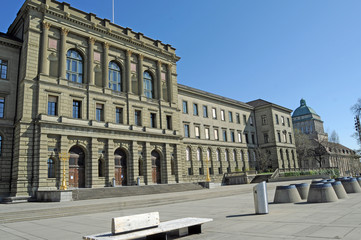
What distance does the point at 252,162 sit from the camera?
62625 mm

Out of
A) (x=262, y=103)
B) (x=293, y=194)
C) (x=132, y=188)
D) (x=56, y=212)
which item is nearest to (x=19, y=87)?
(x=132, y=188)

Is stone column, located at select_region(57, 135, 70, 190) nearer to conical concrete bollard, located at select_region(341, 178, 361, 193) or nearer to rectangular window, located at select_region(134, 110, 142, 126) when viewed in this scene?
rectangular window, located at select_region(134, 110, 142, 126)

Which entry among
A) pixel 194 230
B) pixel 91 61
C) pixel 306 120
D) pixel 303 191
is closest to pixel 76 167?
pixel 91 61

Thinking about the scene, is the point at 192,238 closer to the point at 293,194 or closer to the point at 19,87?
the point at 293,194

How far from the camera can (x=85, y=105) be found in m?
33.2

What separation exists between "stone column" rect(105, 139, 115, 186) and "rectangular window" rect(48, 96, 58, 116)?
6.76 meters

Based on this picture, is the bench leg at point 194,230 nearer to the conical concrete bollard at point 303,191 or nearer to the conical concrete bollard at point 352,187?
the conical concrete bollard at point 303,191

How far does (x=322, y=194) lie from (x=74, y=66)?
29781 mm

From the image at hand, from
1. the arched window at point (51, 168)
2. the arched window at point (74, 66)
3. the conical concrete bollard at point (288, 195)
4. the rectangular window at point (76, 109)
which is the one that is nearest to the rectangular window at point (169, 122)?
the rectangular window at point (76, 109)

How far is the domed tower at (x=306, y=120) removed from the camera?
13050 cm

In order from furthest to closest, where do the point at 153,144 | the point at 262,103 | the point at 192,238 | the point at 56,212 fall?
the point at 262,103 < the point at 153,144 < the point at 56,212 < the point at 192,238

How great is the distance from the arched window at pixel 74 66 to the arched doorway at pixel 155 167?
13.7 metres

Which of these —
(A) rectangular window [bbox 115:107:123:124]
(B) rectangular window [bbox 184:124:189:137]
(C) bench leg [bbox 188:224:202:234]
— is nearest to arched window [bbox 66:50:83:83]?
(A) rectangular window [bbox 115:107:123:124]

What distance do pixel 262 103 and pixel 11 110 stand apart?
53938 millimetres
